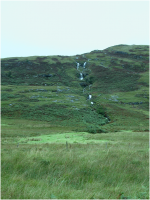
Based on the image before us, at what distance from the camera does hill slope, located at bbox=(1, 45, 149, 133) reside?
5597 cm

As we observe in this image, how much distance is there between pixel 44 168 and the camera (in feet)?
19.5

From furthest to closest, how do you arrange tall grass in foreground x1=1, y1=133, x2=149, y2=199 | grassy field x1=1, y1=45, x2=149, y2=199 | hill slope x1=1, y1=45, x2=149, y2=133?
hill slope x1=1, y1=45, x2=149, y2=133 → grassy field x1=1, y1=45, x2=149, y2=199 → tall grass in foreground x1=1, y1=133, x2=149, y2=199

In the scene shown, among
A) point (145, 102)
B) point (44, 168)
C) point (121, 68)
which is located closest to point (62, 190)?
point (44, 168)

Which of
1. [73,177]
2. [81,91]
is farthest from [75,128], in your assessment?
[81,91]

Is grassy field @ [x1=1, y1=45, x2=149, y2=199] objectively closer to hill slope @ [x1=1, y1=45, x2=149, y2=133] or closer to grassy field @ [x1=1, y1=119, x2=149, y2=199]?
grassy field @ [x1=1, y1=119, x2=149, y2=199]

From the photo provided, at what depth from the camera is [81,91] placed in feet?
318

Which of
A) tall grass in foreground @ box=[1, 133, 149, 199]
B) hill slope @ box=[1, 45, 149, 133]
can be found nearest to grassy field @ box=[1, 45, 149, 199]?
tall grass in foreground @ box=[1, 133, 149, 199]

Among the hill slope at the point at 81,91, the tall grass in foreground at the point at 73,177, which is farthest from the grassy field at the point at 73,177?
the hill slope at the point at 81,91

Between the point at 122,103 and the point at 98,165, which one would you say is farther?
the point at 122,103

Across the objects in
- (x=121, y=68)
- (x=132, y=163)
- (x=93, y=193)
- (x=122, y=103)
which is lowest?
(x=122, y=103)

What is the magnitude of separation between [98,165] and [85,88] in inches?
3905

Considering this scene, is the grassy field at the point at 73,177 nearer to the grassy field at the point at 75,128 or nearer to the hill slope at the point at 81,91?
the grassy field at the point at 75,128

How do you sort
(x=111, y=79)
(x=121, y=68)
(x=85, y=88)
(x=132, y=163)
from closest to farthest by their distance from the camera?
(x=132, y=163)
(x=85, y=88)
(x=111, y=79)
(x=121, y=68)

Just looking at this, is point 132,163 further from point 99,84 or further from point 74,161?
point 99,84
